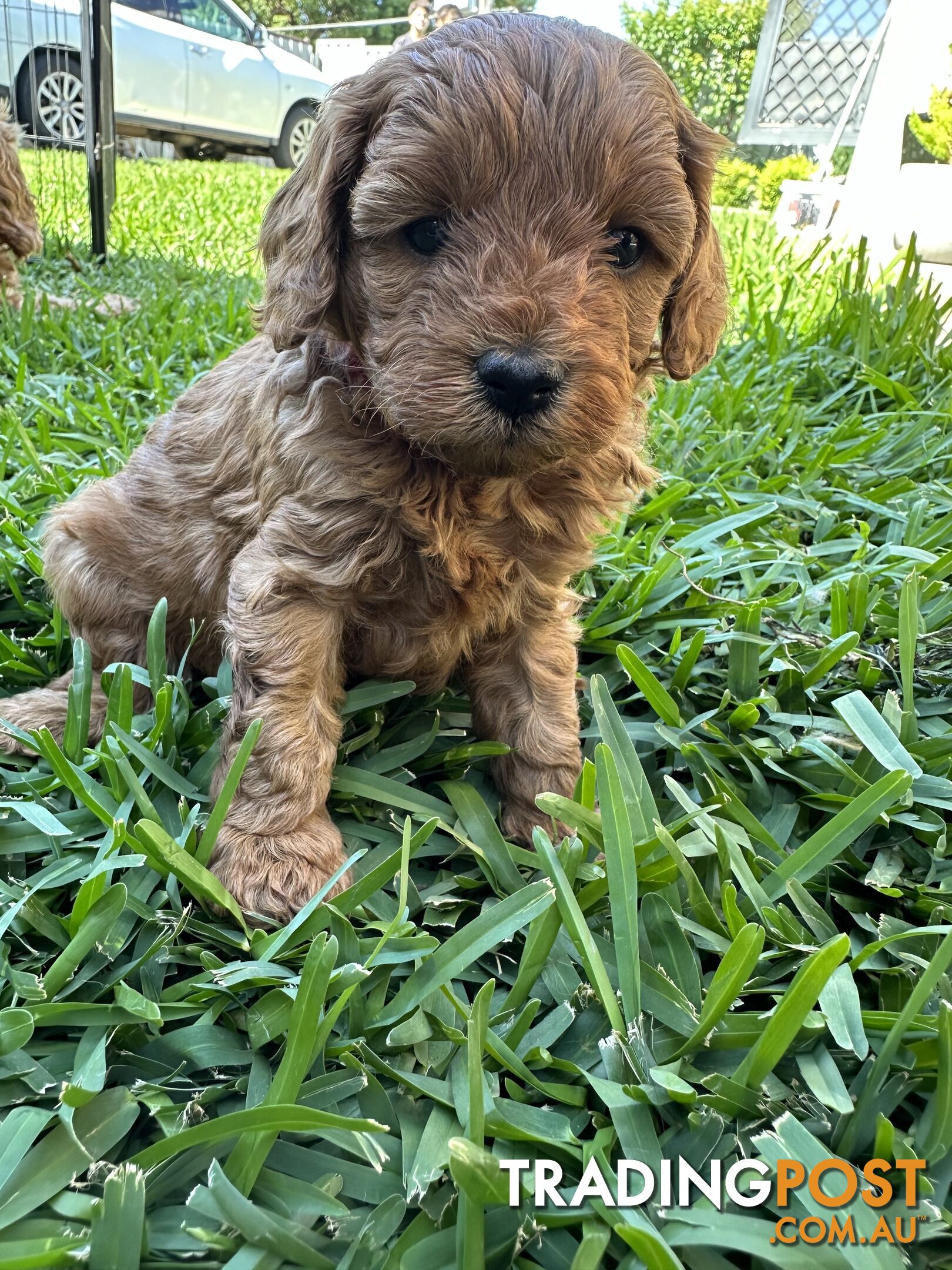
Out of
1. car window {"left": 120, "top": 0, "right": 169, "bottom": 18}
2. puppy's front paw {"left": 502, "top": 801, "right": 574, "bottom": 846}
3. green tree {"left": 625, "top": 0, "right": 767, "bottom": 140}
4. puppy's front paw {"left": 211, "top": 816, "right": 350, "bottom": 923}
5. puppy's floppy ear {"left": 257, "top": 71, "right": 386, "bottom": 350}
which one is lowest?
puppy's front paw {"left": 502, "top": 801, "right": 574, "bottom": 846}

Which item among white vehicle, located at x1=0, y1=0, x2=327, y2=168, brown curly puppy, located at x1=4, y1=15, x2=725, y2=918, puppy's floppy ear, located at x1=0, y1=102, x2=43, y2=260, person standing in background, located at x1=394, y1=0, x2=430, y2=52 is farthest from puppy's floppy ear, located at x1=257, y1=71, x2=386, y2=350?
person standing in background, located at x1=394, y1=0, x2=430, y2=52

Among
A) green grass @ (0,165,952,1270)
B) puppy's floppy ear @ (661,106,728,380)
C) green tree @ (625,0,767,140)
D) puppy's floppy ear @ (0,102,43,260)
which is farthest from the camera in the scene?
green tree @ (625,0,767,140)

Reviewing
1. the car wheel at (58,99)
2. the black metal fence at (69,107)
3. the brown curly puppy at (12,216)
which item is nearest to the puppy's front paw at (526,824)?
the brown curly puppy at (12,216)

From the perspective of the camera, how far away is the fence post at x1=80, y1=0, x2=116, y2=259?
6.15m

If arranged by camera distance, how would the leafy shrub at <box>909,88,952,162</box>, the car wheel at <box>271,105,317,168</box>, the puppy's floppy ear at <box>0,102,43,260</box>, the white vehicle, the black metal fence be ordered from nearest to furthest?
the puppy's floppy ear at <box>0,102,43,260</box>, the black metal fence, the leafy shrub at <box>909,88,952,162</box>, the white vehicle, the car wheel at <box>271,105,317,168</box>

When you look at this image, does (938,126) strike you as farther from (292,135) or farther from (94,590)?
(292,135)

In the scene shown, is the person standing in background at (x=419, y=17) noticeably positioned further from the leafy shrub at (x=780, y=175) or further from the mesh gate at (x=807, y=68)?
the leafy shrub at (x=780, y=175)

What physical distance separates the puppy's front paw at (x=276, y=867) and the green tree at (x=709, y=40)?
22.7m

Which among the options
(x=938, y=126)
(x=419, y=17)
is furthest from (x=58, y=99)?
(x=938, y=126)

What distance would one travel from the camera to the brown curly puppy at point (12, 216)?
4.51m

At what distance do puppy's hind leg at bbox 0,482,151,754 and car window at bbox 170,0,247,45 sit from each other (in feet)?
46.3

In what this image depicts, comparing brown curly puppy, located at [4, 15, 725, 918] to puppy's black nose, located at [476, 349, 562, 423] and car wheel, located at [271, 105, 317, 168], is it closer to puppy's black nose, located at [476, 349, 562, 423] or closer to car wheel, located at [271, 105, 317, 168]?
puppy's black nose, located at [476, 349, 562, 423]

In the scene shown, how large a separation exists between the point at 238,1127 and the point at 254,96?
16701 mm

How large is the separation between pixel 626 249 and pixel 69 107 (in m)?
7.83
